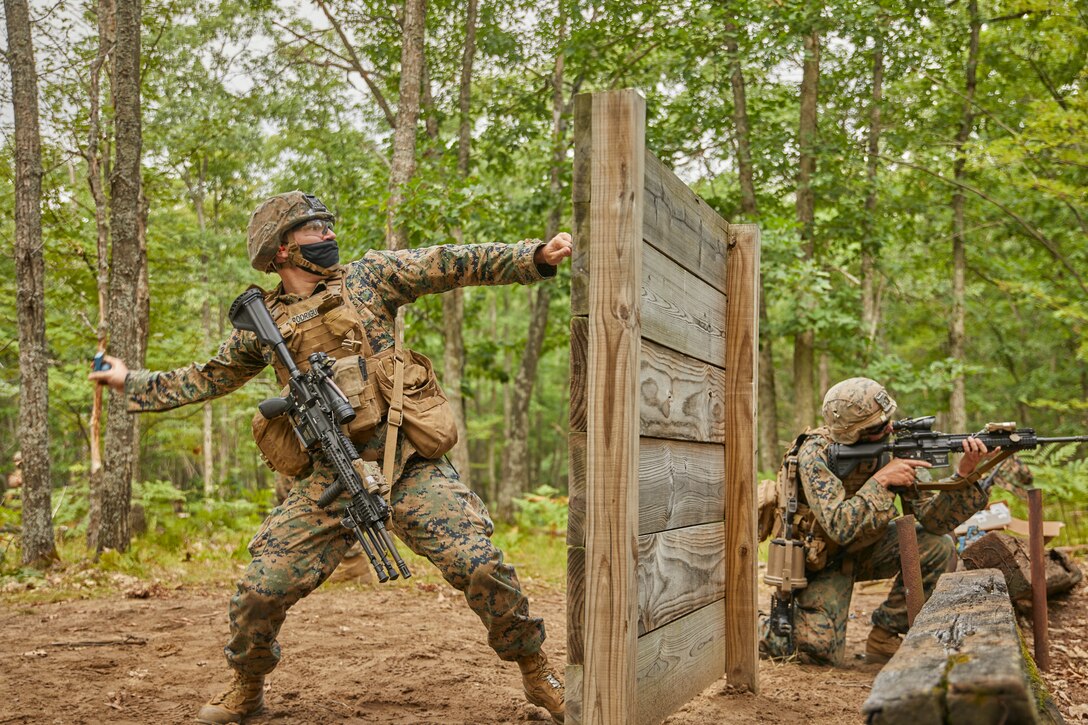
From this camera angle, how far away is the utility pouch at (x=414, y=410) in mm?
3959

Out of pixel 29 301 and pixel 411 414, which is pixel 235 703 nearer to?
pixel 411 414

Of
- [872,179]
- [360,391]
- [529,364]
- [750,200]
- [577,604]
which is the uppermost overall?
[872,179]

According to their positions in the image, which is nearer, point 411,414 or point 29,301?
point 411,414

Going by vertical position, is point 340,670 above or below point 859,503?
below

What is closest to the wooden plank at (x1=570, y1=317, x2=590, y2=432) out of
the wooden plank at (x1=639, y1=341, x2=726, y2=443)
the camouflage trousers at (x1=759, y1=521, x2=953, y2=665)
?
the wooden plank at (x1=639, y1=341, x2=726, y2=443)

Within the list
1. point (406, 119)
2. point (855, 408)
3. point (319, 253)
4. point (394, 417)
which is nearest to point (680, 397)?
point (394, 417)

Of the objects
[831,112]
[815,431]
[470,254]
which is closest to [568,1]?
Result: [831,112]

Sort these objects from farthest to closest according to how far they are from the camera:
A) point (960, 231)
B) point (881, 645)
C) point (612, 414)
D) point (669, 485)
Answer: point (960, 231) < point (881, 645) < point (669, 485) < point (612, 414)

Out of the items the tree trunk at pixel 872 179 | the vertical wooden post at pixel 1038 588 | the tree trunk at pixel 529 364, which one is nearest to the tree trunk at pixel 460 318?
the tree trunk at pixel 529 364

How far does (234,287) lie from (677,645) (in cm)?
2023

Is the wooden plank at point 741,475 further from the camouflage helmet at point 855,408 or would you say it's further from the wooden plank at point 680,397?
the camouflage helmet at point 855,408

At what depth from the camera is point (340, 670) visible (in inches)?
195

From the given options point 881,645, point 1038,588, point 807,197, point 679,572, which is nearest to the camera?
point 679,572

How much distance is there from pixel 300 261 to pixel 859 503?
3369 millimetres
